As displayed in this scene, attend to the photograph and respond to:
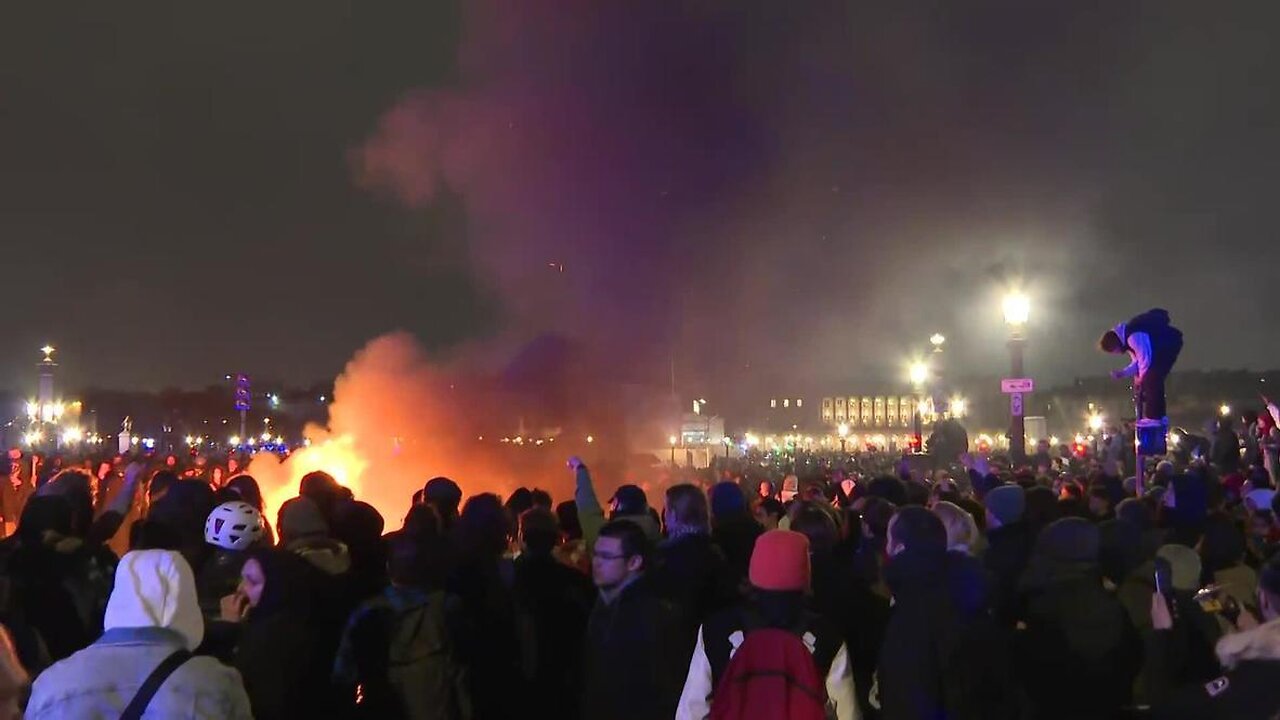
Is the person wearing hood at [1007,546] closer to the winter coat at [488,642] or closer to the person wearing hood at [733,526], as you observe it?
the person wearing hood at [733,526]

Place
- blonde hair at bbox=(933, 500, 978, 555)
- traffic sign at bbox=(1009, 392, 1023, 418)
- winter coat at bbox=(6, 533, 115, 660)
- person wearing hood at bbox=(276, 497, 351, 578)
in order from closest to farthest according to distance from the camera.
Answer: person wearing hood at bbox=(276, 497, 351, 578), blonde hair at bbox=(933, 500, 978, 555), winter coat at bbox=(6, 533, 115, 660), traffic sign at bbox=(1009, 392, 1023, 418)

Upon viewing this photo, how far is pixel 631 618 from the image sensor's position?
5.25 meters

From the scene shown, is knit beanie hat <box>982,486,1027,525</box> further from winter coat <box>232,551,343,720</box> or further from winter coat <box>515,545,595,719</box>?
winter coat <box>232,551,343,720</box>

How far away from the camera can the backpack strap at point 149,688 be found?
11.3 ft

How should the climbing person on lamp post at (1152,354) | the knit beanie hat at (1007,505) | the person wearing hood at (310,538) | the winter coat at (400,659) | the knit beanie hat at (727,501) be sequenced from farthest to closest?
the climbing person on lamp post at (1152,354) < the knit beanie hat at (727,501) < the knit beanie hat at (1007,505) < the person wearing hood at (310,538) < the winter coat at (400,659)

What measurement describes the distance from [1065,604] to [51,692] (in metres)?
4.61

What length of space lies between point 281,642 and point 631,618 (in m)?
1.67

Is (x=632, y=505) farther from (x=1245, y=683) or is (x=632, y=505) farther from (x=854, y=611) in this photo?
(x=1245, y=683)

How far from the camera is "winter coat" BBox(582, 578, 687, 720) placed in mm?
5203

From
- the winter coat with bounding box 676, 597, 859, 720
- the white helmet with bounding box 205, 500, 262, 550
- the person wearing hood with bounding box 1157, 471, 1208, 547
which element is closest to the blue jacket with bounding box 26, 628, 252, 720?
the winter coat with bounding box 676, 597, 859, 720

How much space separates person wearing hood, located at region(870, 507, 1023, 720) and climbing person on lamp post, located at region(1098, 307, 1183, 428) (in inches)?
380

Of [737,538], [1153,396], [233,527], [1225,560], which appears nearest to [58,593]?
[233,527]

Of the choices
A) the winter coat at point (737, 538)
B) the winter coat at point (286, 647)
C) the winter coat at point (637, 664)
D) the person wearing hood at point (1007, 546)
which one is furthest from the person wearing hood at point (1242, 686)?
the winter coat at point (286, 647)

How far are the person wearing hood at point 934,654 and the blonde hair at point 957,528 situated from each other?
3.67 ft
